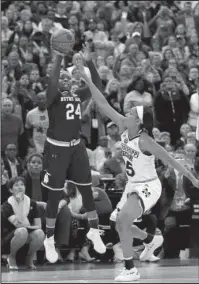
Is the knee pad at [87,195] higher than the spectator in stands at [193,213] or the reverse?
higher

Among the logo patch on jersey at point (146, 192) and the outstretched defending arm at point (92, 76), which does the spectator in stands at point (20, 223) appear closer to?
the outstretched defending arm at point (92, 76)

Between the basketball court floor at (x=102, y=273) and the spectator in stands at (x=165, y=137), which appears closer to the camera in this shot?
the basketball court floor at (x=102, y=273)

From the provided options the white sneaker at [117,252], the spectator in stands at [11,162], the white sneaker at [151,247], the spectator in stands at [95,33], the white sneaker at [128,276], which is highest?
the spectator in stands at [95,33]

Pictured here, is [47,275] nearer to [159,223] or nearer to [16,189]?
[16,189]

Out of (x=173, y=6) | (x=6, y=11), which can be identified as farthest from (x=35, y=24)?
(x=173, y=6)

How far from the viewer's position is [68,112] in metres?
12.7

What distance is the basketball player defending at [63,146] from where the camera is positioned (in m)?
12.7

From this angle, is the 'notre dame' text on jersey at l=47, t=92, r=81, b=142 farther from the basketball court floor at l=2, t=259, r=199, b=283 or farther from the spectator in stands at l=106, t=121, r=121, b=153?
the spectator in stands at l=106, t=121, r=121, b=153

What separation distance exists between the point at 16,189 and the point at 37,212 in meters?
0.65

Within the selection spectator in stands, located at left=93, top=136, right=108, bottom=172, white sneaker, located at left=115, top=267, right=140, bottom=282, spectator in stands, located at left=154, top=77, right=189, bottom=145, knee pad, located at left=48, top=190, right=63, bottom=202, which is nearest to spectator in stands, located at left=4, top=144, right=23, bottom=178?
spectator in stands, located at left=93, top=136, right=108, bottom=172

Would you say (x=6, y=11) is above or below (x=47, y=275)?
above

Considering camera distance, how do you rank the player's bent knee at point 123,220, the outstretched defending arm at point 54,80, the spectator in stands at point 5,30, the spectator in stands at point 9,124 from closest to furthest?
the outstretched defending arm at point 54,80 → the player's bent knee at point 123,220 → the spectator in stands at point 9,124 → the spectator in stands at point 5,30

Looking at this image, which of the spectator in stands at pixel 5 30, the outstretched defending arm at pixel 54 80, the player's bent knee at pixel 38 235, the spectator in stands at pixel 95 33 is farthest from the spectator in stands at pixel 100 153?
the outstretched defending arm at pixel 54 80

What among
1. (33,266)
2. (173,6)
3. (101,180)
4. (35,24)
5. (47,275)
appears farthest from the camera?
(173,6)
